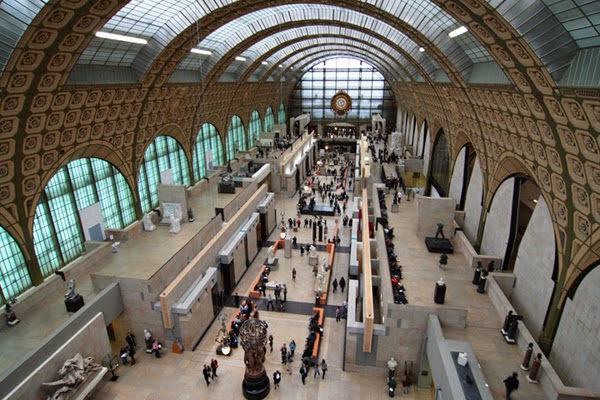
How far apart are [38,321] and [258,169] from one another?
23.2 m

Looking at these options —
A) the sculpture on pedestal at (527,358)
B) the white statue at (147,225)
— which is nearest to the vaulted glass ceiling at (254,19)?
the white statue at (147,225)

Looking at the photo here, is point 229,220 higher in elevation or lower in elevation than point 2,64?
lower

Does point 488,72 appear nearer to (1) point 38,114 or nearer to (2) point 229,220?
(2) point 229,220

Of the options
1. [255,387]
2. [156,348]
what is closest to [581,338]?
[255,387]

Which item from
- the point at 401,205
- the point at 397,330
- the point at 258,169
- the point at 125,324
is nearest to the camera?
the point at 397,330

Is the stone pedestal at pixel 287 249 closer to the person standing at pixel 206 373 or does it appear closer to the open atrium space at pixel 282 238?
the open atrium space at pixel 282 238

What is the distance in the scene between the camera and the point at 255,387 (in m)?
14.4

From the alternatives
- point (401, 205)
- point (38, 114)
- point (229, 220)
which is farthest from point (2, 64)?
point (401, 205)

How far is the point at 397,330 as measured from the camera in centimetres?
1449

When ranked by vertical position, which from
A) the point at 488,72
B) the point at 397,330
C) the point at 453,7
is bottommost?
the point at 397,330

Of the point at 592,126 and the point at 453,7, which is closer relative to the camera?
the point at 592,126

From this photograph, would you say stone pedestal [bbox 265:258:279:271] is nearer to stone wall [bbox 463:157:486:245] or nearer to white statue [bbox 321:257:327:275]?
white statue [bbox 321:257:327:275]

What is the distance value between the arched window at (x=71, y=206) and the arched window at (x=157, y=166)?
8.11ft

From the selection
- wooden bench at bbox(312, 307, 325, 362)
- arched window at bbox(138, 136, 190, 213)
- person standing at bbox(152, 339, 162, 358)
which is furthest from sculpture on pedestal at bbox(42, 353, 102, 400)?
arched window at bbox(138, 136, 190, 213)
